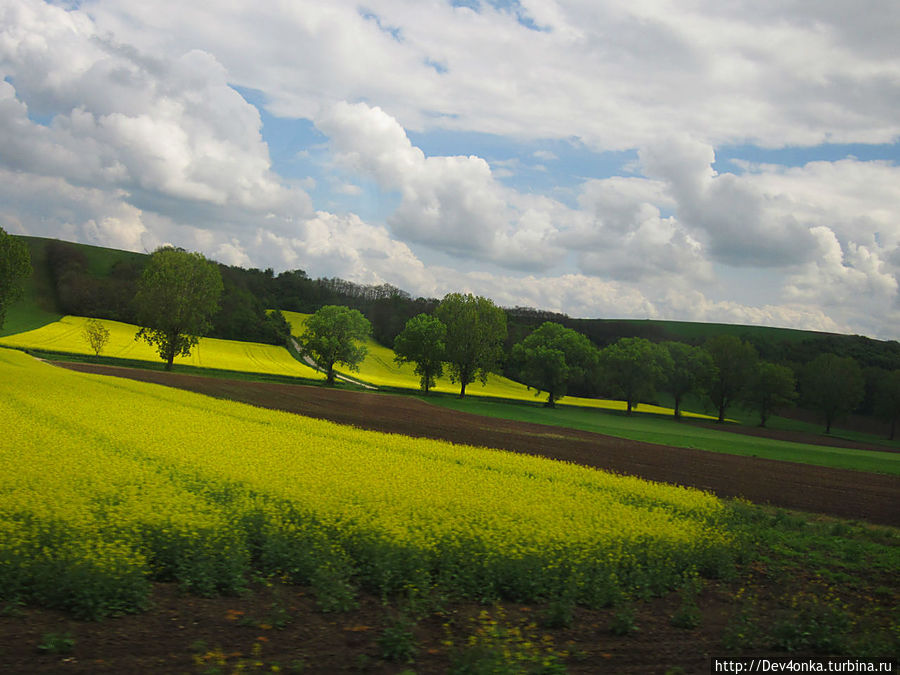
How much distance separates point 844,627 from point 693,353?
259ft

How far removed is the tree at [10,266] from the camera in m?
58.8

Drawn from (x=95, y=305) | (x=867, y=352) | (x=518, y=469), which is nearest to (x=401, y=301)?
(x=95, y=305)

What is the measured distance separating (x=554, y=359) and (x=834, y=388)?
39.9m

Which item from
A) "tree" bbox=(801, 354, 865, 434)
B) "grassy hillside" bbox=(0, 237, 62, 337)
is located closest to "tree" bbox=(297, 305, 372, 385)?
"grassy hillside" bbox=(0, 237, 62, 337)

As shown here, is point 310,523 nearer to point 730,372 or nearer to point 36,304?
point 730,372

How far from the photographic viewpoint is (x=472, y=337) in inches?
2842

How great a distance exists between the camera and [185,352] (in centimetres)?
6150

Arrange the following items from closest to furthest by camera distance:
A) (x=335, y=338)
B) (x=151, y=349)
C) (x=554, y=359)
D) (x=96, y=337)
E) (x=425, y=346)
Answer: (x=96, y=337) < (x=335, y=338) < (x=554, y=359) < (x=425, y=346) < (x=151, y=349)

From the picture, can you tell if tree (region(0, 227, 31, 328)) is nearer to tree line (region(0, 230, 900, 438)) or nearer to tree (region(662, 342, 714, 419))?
tree line (region(0, 230, 900, 438))

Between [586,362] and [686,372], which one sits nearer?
[586,362]

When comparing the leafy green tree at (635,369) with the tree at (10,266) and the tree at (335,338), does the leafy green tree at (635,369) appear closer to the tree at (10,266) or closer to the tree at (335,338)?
the tree at (335,338)

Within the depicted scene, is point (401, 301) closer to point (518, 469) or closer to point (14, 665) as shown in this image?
point (518, 469)

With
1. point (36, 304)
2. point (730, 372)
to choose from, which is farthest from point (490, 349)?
point (36, 304)

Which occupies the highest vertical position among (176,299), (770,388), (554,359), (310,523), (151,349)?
(176,299)
